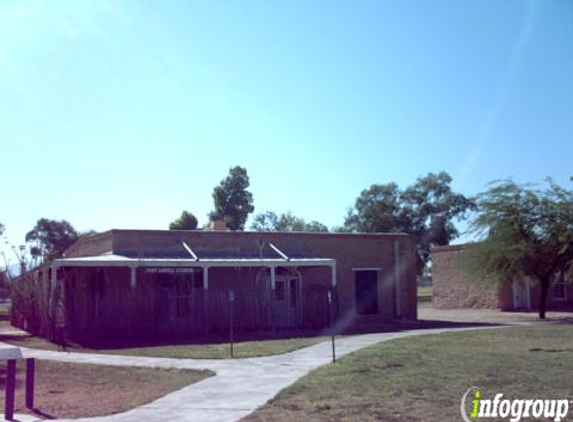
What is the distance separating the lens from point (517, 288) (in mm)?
38688

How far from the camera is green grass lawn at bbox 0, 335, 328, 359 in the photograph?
1759 cm

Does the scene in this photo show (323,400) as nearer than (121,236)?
Yes

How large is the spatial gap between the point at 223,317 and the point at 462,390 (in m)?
15.5

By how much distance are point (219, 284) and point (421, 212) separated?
3580 cm

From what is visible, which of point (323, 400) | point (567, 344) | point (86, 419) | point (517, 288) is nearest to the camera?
point (86, 419)

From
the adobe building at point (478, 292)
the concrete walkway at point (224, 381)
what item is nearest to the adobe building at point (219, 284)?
the concrete walkway at point (224, 381)

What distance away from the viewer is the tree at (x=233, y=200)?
59.3 metres

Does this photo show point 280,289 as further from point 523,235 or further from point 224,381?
point 224,381

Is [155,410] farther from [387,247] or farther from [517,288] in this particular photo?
[517,288]

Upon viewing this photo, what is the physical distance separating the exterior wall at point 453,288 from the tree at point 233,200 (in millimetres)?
20704

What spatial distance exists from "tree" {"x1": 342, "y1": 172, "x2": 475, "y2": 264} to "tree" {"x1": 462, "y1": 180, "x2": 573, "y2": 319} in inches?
1162

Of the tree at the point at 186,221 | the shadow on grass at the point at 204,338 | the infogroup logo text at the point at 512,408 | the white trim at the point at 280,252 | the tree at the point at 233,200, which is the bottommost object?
the infogroup logo text at the point at 512,408

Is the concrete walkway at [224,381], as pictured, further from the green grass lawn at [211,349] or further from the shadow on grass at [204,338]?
the shadow on grass at [204,338]

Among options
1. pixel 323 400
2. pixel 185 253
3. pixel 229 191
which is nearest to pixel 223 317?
pixel 185 253
